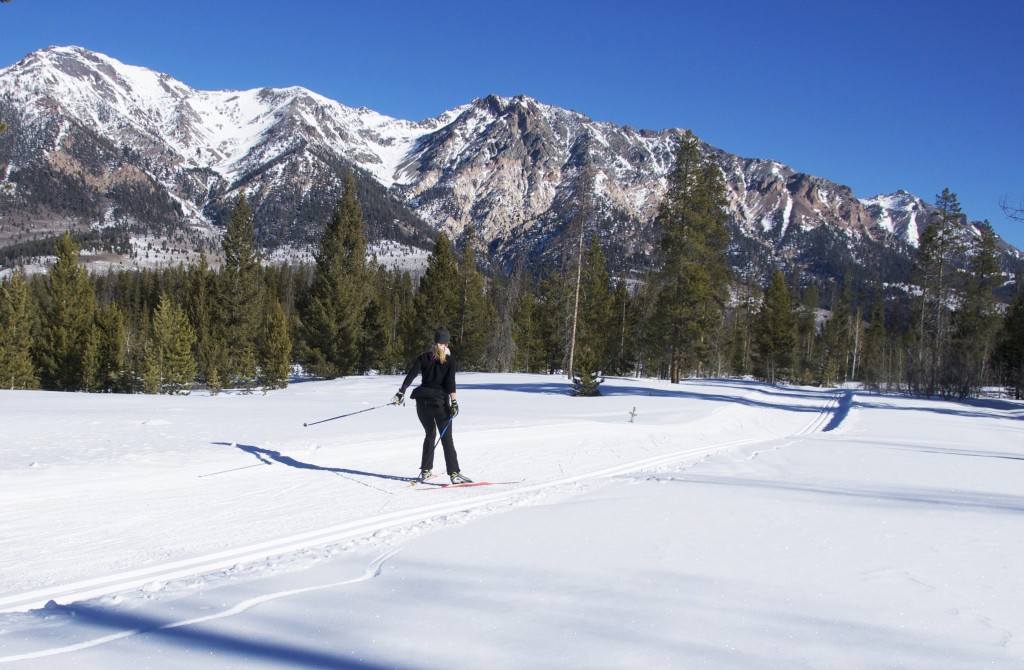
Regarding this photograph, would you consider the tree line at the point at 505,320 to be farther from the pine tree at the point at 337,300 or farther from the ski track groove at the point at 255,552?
the ski track groove at the point at 255,552

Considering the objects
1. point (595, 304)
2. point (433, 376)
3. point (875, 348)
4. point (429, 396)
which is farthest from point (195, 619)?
point (875, 348)

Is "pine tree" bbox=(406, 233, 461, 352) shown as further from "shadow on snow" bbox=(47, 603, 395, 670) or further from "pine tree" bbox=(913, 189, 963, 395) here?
"shadow on snow" bbox=(47, 603, 395, 670)

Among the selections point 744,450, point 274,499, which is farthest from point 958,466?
point 274,499

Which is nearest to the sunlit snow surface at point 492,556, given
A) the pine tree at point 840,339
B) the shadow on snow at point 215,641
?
the shadow on snow at point 215,641

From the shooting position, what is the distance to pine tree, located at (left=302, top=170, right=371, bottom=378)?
39.1m

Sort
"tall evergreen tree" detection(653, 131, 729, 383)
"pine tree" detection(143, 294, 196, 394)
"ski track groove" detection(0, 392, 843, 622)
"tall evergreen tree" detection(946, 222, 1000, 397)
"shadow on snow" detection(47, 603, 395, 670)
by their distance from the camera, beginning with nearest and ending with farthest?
1. "shadow on snow" detection(47, 603, 395, 670)
2. "ski track groove" detection(0, 392, 843, 622)
3. "pine tree" detection(143, 294, 196, 394)
4. "tall evergreen tree" detection(946, 222, 1000, 397)
5. "tall evergreen tree" detection(653, 131, 729, 383)

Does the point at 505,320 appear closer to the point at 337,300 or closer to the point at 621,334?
the point at 621,334

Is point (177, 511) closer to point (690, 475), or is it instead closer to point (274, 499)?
point (274, 499)

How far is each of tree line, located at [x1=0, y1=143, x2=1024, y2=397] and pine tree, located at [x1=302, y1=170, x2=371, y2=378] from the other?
103 mm

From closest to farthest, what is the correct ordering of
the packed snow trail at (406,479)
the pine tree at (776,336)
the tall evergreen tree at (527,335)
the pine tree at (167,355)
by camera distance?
the packed snow trail at (406,479) → the pine tree at (167,355) → the tall evergreen tree at (527,335) → the pine tree at (776,336)

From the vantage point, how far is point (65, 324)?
3105cm

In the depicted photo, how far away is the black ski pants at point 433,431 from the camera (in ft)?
26.5

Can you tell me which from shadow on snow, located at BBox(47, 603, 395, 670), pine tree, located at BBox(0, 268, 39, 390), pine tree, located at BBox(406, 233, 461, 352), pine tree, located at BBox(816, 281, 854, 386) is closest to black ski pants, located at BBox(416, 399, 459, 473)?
shadow on snow, located at BBox(47, 603, 395, 670)

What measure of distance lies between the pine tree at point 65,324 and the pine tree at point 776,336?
47.4 metres
